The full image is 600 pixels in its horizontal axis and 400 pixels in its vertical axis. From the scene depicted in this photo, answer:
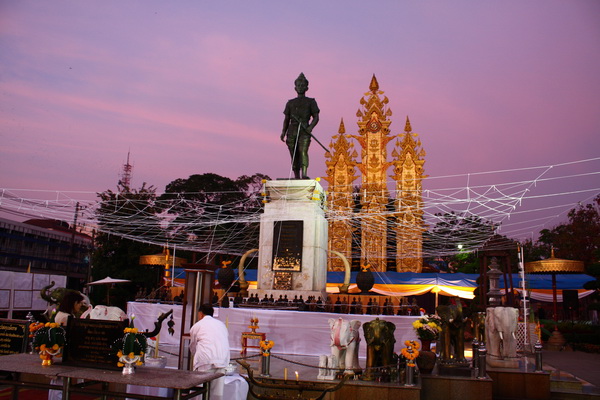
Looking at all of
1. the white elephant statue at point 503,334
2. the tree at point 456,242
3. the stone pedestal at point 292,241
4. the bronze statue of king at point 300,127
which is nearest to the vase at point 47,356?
the stone pedestal at point 292,241

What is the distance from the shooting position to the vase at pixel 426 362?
1004 cm

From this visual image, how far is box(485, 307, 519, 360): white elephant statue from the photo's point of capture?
11.6 metres

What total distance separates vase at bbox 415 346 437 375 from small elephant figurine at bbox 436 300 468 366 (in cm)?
62

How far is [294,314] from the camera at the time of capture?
43.7ft

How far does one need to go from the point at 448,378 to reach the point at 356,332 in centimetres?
193

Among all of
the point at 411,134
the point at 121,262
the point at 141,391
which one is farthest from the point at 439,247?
the point at 141,391

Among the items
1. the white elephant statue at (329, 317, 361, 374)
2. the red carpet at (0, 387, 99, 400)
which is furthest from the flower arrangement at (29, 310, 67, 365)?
the white elephant statue at (329, 317, 361, 374)

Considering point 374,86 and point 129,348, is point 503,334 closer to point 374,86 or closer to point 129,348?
point 129,348

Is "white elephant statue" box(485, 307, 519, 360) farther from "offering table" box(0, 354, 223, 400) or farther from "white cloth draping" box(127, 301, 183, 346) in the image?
"white cloth draping" box(127, 301, 183, 346)

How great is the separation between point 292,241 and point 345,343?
241 inches

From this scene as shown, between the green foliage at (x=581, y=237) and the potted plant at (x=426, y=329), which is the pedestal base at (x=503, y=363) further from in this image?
the green foliage at (x=581, y=237)

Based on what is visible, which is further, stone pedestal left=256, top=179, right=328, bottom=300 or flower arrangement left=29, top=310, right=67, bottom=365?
stone pedestal left=256, top=179, right=328, bottom=300

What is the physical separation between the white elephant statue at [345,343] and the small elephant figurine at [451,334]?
7.24ft

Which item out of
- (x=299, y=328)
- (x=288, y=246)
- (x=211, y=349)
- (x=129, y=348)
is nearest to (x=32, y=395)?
(x=211, y=349)
